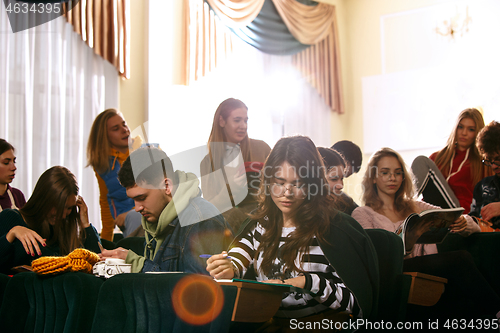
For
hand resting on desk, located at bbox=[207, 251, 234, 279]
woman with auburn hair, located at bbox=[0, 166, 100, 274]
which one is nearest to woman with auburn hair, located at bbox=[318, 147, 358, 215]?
hand resting on desk, located at bbox=[207, 251, 234, 279]

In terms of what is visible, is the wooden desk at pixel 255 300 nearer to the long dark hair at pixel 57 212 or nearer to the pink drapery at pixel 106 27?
the long dark hair at pixel 57 212

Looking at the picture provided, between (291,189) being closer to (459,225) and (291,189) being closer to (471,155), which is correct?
(459,225)

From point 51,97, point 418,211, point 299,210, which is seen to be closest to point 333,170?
point 418,211

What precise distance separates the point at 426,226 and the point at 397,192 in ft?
1.60

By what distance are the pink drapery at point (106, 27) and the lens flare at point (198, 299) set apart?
10.8 ft

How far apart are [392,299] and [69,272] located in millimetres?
1094

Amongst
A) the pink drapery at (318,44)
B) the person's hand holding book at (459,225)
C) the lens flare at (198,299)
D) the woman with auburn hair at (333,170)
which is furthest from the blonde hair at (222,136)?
the pink drapery at (318,44)

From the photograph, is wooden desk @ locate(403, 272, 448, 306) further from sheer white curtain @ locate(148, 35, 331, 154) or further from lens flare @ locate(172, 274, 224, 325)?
sheer white curtain @ locate(148, 35, 331, 154)

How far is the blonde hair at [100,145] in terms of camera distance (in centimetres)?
313

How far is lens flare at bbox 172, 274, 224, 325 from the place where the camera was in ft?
3.73

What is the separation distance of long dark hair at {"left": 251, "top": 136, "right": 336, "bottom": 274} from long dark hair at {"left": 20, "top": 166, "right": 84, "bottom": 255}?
1.12 m

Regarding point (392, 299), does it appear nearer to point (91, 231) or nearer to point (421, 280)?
point (421, 280)

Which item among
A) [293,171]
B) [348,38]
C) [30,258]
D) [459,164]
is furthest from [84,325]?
[348,38]

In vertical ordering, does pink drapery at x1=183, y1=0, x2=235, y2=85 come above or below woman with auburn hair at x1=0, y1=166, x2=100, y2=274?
above
